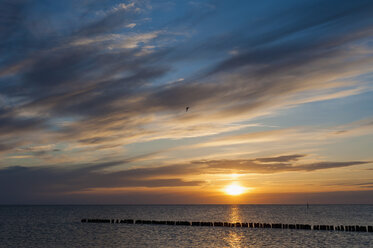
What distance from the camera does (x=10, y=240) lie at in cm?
5391

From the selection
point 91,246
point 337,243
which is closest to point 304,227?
point 337,243

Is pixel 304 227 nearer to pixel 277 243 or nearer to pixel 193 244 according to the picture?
pixel 277 243

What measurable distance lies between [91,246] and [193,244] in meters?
13.1

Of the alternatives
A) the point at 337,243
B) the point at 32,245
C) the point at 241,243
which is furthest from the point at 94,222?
the point at 337,243

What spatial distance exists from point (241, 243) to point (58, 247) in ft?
77.3

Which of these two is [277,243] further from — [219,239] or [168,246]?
[168,246]

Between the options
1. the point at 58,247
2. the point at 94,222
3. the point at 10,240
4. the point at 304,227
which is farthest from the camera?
the point at 94,222

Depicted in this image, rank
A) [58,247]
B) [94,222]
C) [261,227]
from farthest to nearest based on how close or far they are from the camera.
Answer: [94,222] → [261,227] → [58,247]

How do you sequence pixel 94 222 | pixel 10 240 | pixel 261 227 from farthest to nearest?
pixel 94 222, pixel 261 227, pixel 10 240

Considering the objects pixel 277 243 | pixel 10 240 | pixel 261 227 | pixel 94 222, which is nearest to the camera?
pixel 277 243

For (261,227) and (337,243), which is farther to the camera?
(261,227)

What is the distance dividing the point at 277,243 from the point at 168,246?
47.8ft

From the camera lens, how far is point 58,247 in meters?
46.2

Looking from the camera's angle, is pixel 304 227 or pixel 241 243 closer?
pixel 241 243
